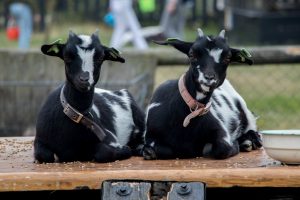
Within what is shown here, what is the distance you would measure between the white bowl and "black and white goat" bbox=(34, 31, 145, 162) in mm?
962

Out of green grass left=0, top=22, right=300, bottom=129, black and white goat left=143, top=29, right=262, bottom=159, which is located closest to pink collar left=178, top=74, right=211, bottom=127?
black and white goat left=143, top=29, right=262, bottom=159

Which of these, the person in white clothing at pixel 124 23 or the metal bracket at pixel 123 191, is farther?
the person in white clothing at pixel 124 23

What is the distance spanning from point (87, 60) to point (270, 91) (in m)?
8.86

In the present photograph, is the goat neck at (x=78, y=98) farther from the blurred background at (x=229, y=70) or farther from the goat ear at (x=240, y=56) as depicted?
the blurred background at (x=229, y=70)

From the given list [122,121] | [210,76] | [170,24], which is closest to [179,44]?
[210,76]

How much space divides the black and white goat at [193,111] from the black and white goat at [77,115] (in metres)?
0.24

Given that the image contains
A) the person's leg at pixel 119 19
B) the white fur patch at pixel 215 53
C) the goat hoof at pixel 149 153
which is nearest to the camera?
the white fur patch at pixel 215 53

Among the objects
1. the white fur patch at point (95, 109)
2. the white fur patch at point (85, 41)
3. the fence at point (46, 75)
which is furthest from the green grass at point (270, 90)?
the white fur patch at point (85, 41)

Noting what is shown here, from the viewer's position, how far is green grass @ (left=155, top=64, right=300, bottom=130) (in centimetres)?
1386

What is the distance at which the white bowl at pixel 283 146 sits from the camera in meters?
6.43

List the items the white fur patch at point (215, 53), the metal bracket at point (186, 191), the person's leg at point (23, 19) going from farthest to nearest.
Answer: the person's leg at point (23, 19)
the white fur patch at point (215, 53)
the metal bracket at point (186, 191)

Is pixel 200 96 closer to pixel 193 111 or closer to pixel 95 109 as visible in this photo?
pixel 193 111

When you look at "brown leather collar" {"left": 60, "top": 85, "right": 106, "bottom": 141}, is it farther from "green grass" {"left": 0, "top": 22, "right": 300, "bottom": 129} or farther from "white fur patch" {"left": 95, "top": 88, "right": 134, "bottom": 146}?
"green grass" {"left": 0, "top": 22, "right": 300, "bottom": 129}

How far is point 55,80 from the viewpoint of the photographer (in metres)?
12.1
